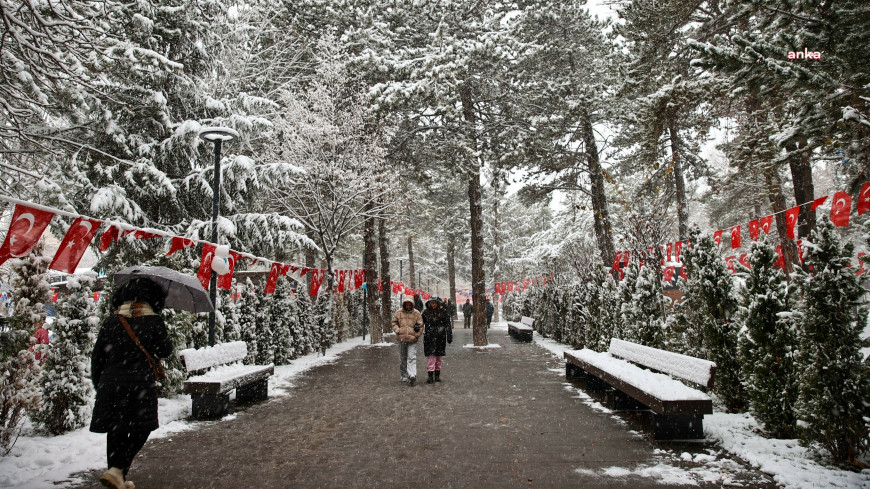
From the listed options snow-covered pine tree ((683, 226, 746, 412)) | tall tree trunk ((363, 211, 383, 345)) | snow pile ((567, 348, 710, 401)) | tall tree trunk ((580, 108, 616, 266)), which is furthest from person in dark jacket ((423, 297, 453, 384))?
tall tree trunk ((363, 211, 383, 345))

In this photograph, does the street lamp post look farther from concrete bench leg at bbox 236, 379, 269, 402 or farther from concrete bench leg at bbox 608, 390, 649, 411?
concrete bench leg at bbox 608, 390, 649, 411

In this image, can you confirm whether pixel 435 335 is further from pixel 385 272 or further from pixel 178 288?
pixel 385 272

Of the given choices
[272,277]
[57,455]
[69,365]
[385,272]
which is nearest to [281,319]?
[272,277]

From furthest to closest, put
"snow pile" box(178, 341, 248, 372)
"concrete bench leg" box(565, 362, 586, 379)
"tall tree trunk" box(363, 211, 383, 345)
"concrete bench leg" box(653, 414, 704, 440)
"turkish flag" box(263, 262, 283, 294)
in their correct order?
"tall tree trunk" box(363, 211, 383, 345)
"turkish flag" box(263, 262, 283, 294)
"concrete bench leg" box(565, 362, 586, 379)
"snow pile" box(178, 341, 248, 372)
"concrete bench leg" box(653, 414, 704, 440)

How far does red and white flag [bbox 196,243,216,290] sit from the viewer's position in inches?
346

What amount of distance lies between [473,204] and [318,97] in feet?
20.9

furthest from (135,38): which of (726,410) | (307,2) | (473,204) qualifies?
(726,410)

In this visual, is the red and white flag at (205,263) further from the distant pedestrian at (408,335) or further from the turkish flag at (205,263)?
the distant pedestrian at (408,335)

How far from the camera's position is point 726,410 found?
22.5 ft

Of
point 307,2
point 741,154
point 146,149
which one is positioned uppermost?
point 307,2

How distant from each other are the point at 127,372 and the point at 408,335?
6.42m

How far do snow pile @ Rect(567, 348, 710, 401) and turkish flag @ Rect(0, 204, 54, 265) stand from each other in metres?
6.70

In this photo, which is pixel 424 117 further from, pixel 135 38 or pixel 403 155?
pixel 135 38

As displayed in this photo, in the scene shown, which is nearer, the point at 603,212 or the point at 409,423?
the point at 409,423
